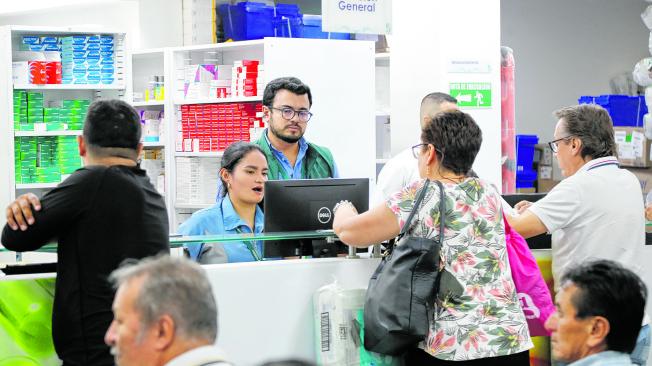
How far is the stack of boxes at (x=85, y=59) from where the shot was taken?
8.19m

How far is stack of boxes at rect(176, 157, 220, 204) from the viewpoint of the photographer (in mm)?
8344

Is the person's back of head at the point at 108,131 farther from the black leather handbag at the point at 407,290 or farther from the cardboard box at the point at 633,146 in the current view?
the cardboard box at the point at 633,146

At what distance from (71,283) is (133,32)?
22.0 feet

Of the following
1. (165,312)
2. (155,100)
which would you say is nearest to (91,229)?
(165,312)

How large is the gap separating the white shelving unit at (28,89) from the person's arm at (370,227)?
5071mm

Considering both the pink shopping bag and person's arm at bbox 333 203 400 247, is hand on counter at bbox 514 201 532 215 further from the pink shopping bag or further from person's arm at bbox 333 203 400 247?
person's arm at bbox 333 203 400 247

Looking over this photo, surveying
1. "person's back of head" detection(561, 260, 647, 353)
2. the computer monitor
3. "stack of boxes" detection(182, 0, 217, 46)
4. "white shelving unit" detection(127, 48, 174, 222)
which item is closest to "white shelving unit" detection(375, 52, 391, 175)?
"stack of boxes" detection(182, 0, 217, 46)

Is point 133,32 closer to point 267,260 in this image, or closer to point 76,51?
point 76,51

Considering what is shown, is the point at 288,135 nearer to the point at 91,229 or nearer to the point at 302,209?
the point at 302,209

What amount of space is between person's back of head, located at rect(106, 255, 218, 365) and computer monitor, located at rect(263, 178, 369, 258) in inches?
64.3

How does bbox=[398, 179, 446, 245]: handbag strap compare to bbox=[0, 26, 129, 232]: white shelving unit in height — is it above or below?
below

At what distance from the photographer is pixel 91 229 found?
2934 mm

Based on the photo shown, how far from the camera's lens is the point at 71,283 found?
2.97 meters

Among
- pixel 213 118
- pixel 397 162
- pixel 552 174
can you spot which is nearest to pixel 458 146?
pixel 397 162
